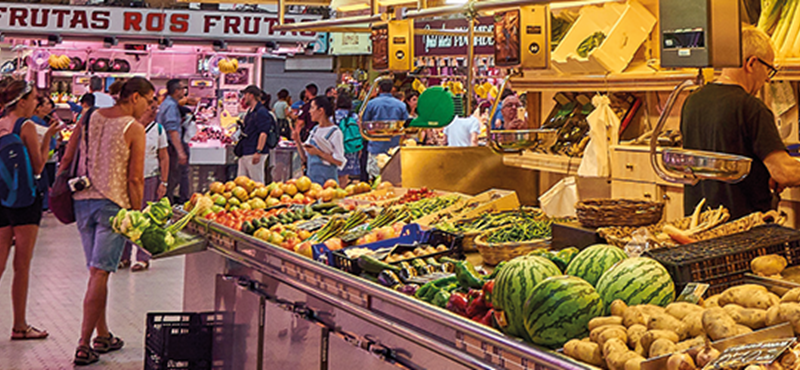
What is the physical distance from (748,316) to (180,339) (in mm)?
3269

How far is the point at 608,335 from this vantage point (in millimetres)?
2113

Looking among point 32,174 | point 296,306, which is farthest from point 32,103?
point 296,306

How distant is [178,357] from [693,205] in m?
2.75

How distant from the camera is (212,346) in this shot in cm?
477

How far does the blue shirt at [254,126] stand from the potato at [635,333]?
9.10 meters

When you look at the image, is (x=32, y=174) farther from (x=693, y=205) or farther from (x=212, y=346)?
(x=693, y=205)

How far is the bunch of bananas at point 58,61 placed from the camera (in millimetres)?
15188

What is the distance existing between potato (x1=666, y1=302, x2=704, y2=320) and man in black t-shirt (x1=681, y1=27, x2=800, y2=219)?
172 centimetres

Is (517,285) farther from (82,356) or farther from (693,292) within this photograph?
(82,356)

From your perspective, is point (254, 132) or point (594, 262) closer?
point (594, 262)

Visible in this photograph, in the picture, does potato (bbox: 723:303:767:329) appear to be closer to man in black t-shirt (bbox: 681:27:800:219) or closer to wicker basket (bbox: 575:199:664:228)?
wicker basket (bbox: 575:199:664:228)

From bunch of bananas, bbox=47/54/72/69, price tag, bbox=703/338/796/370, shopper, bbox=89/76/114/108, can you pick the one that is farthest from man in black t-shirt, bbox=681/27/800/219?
bunch of bananas, bbox=47/54/72/69

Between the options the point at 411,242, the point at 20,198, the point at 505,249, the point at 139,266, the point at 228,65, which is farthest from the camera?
the point at 228,65

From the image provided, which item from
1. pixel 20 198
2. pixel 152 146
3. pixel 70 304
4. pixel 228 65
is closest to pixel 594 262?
pixel 20 198
